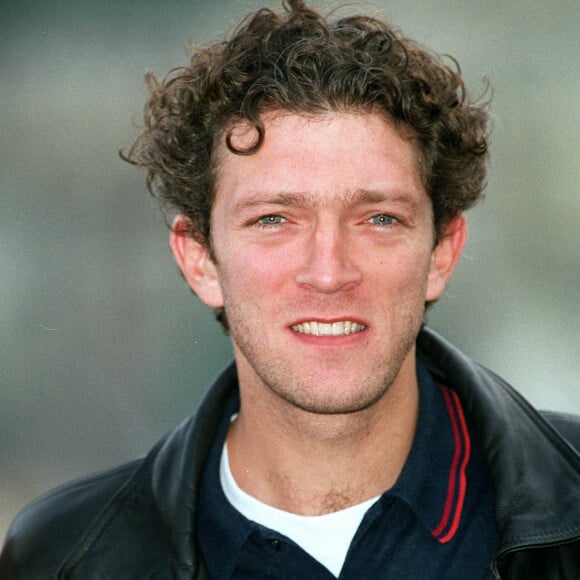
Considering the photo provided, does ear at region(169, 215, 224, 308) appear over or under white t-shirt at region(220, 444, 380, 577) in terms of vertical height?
over

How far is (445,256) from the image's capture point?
3285 millimetres

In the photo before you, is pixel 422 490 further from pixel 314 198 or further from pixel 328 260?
pixel 314 198

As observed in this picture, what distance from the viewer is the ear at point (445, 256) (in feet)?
10.6

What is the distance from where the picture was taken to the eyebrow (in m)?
2.82

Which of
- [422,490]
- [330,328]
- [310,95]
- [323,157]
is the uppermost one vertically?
[310,95]

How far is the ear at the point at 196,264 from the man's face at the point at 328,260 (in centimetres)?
27

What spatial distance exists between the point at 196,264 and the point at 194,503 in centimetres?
75

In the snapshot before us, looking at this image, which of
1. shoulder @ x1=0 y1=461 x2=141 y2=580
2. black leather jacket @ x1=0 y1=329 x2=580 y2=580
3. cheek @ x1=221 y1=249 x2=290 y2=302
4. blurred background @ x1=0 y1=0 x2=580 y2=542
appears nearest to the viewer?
black leather jacket @ x1=0 y1=329 x2=580 y2=580

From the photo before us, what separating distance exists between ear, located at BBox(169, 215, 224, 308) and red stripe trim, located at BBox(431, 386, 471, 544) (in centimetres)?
74

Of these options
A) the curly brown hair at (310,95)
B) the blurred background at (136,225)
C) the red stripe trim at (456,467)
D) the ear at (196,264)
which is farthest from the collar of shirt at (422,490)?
the blurred background at (136,225)

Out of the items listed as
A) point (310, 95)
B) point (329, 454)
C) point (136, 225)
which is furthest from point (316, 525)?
point (136, 225)

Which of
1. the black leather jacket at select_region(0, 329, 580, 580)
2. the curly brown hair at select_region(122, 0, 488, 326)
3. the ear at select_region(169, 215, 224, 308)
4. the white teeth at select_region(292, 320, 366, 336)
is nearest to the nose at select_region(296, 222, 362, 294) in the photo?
the white teeth at select_region(292, 320, 366, 336)

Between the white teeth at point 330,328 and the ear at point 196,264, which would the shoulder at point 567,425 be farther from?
the ear at point 196,264

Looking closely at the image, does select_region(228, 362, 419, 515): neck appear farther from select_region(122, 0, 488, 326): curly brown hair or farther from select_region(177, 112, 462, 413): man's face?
select_region(122, 0, 488, 326): curly brown hair
